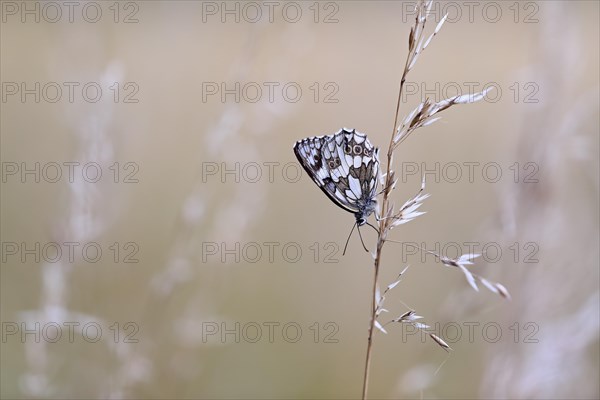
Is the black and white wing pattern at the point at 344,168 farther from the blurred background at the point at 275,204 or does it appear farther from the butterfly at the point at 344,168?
the blurred background at the point at 275,204

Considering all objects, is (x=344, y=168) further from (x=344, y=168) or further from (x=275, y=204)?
(x=275, y=204)

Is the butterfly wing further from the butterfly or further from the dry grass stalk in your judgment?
the dry grass stalk

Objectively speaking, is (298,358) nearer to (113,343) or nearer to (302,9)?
(113,343)

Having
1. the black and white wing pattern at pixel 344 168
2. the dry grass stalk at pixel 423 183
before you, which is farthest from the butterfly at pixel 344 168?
the dry grass stalk at pixel 423 183

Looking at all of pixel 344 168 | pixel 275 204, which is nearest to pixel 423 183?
pixel 344 168

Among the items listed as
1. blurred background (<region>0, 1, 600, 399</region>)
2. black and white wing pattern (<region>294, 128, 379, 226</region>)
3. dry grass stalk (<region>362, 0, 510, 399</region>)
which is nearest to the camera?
dry grass stalk (<region>362, 0, 510, 399</region>)

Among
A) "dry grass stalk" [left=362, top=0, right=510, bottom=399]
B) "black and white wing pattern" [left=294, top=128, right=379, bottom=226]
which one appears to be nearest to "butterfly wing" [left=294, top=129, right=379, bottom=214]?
"black and white wing pattern" [left=294, top=128, right=379, bottom=226]

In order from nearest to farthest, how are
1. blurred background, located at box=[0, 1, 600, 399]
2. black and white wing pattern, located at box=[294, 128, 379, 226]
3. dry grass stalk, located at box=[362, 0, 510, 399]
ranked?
dry grass stalk, located at box=[362, 0, 510, 399]
black and white wing pattern, located at box=[294, 128, 379, 226]
blurred background, located at box=[0, 1, 600, 399]
